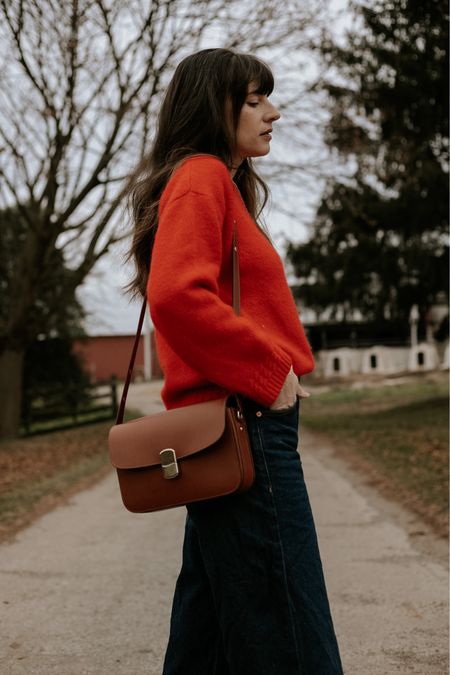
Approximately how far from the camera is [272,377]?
1.98 m

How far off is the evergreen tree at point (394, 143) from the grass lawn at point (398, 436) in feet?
10.9

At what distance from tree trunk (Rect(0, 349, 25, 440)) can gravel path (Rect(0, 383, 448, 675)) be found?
10410mm

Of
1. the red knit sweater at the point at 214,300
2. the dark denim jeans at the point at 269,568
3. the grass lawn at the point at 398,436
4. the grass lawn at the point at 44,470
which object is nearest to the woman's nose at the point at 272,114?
the red knit sweater at the point at 214,300

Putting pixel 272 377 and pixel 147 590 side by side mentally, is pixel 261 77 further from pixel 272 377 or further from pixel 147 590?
pixel 147 590

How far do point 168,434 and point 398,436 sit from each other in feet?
40.4

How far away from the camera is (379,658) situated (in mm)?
3541

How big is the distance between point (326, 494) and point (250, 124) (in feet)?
22.2

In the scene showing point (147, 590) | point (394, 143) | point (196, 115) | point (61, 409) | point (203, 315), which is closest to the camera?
point (203, 315)

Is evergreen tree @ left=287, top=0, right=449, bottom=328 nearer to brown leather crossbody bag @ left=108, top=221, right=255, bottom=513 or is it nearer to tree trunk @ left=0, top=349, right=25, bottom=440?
tree trunk @ left=0, top=349, right=25, bottom=440

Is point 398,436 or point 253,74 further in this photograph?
point 398,436

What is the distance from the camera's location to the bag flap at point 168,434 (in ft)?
6.47

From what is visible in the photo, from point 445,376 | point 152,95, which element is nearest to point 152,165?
point 152,95

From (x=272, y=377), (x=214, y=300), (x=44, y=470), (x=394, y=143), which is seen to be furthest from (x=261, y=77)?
(x=394, y=143)

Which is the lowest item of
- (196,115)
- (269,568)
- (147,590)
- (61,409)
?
(61,409)
